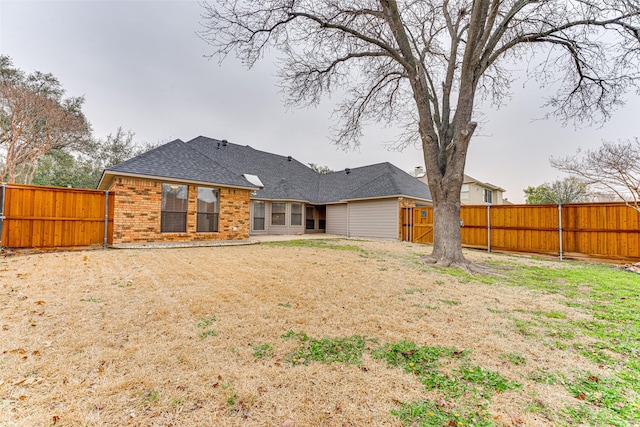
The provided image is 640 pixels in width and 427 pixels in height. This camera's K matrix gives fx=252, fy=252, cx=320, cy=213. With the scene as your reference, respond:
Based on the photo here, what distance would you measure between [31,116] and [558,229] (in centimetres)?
2619

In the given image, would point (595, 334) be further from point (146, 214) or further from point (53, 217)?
point (53, 217)

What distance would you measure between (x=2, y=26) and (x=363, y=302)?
16.8 m

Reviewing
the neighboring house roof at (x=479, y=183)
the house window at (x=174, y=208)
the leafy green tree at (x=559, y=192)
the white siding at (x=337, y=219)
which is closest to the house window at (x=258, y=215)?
the white siding at (x=337, y=219)

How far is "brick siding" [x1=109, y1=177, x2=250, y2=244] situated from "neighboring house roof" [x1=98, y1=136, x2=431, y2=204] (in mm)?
508

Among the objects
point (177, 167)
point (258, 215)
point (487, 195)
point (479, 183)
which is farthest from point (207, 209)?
point (487, 195)

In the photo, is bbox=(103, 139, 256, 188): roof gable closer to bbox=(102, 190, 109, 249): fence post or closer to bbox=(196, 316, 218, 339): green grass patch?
bbox=(102, 190, 109, 249): fence post

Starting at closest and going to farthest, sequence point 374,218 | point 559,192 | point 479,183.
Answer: point 374,218 → point 559,192 → point 479,183

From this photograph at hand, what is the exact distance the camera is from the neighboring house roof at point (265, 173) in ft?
33.5

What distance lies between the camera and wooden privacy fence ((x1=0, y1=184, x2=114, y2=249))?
24.6 ft

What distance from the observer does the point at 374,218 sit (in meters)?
15.7

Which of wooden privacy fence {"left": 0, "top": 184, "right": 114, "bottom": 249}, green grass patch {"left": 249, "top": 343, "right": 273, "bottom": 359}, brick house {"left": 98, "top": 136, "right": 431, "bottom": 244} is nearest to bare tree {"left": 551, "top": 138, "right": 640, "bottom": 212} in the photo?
brick house {"left": 98, "top": 136, "right": 431, "bottom": 244}

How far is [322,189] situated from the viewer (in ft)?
66.0

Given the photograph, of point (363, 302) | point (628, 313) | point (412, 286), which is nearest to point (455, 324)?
point (363, 302)

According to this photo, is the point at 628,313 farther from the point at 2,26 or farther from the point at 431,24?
the point at 2,26
